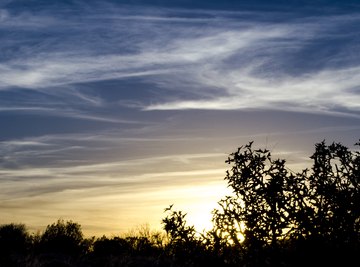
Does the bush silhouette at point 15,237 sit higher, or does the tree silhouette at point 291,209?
the bush silhouette at point 15,237

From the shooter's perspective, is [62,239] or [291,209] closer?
[291,209]

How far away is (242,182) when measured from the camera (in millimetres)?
8461

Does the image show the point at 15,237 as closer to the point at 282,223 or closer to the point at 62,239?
the point at 62,239

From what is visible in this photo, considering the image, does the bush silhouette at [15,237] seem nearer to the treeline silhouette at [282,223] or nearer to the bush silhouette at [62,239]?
the bush silhouette at [62,239]

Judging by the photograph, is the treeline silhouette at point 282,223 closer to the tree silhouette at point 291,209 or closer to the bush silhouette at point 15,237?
the tree silhouette at point 291,209

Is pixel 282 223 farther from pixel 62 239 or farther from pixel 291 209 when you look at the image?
pixel 62 239

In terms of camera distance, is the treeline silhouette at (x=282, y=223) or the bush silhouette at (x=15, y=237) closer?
the treeline silhouette at (x=282, y=223)

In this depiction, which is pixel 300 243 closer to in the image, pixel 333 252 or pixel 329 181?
pixel 333 252

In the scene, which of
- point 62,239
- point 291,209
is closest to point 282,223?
point 291,209

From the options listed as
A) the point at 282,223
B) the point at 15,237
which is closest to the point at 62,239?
the point at 15,237

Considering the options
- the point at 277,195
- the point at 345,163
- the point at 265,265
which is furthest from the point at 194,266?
the point at 345,163

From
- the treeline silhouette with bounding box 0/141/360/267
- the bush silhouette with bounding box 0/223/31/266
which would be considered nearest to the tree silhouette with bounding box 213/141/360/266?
the treeline silhouette with bounding box 0/141/360/267

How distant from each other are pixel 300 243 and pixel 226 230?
1.42m

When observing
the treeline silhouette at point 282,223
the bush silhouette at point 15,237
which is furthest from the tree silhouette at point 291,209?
the bush silhouette at point 15,237
